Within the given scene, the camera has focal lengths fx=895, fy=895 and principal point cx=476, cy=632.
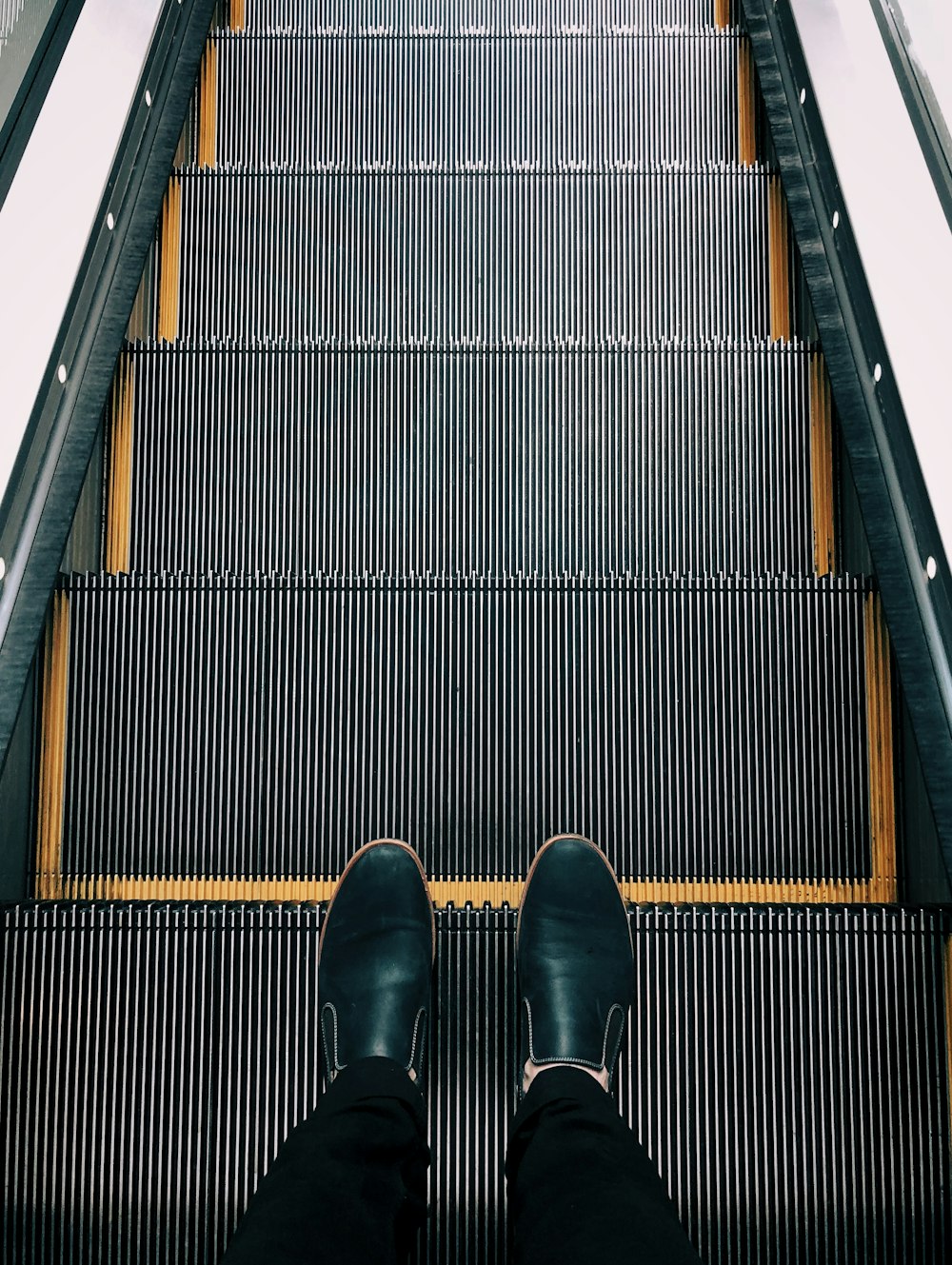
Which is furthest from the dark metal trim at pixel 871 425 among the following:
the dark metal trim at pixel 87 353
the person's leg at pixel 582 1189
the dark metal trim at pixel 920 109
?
the dark metal trim at pixel 87 353

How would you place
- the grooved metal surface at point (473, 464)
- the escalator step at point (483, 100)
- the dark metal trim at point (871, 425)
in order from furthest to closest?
1. the escalator step at point (483, 100)
2. the grooved metal surface at point (473, 464)
3. the dark metal trim at point (871, 425)

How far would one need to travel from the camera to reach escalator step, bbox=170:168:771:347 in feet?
7.76

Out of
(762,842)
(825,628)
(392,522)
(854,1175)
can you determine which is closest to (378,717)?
(392,522)

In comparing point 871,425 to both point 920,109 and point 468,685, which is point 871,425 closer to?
point 920,109

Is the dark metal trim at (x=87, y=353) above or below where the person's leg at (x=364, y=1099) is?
above

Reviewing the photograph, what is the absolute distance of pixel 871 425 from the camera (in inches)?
71.7

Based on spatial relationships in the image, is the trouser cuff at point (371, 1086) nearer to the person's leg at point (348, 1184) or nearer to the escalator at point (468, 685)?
the person's leg at point (348, 1184)

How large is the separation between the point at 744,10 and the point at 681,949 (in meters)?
2.73

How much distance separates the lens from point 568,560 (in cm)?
209

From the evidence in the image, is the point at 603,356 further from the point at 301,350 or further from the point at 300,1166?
the point at 300,1166

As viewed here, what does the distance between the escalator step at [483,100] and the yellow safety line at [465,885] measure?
2.06 m

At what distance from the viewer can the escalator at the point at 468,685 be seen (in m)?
1.55

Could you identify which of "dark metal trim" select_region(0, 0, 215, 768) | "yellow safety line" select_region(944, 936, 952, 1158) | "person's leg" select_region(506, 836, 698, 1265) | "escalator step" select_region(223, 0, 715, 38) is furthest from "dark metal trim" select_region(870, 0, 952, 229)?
"dark metal trim" select_region(0, 0, 215, 768)

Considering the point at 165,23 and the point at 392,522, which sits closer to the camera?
the point at 392,522
